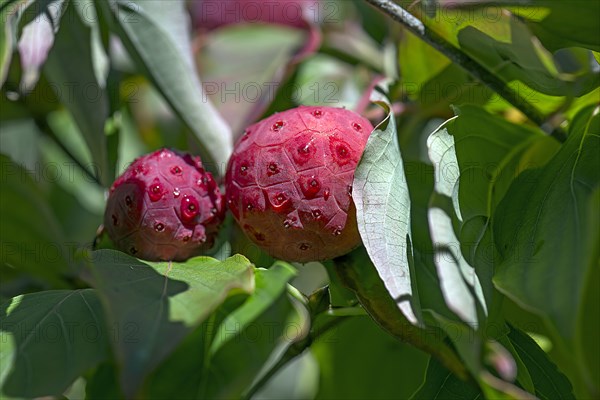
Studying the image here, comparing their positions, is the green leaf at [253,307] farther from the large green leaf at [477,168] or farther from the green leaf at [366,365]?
the green leaf at [366,365]

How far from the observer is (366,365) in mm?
1403

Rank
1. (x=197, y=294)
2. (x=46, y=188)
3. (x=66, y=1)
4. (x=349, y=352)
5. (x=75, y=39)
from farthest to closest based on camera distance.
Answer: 1. (x=46, y=188)
2. (x=349, y=352)
3. (x=75, y=39)
4. (x=66, y=1)
5. (x=197, y=294)

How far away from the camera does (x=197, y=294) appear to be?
805 millimetres

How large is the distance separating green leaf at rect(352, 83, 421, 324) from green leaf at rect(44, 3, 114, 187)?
0.46m

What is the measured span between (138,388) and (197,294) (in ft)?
0.42

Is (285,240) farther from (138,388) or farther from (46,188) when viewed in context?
(46,188)

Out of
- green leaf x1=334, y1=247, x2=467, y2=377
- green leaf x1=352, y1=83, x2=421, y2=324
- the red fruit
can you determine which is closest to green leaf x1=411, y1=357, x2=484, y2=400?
green leaf x1=334, y1=247, x2=467, y2=377

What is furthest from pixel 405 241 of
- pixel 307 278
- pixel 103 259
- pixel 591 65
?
pixel 307 278

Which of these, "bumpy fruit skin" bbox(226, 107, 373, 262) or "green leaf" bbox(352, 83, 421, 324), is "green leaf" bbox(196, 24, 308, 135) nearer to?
"bumpy fruit skin" bbox(226, 107, 373, 262)

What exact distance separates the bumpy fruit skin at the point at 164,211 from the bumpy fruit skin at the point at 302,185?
6 centimetres

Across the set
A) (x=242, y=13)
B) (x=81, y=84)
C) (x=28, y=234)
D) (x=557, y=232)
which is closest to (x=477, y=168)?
(x=557, y=232)

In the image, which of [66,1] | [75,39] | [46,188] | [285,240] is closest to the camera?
[285,240]

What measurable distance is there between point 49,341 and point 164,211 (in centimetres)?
26

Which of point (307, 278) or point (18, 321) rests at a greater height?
point (18, 321)
